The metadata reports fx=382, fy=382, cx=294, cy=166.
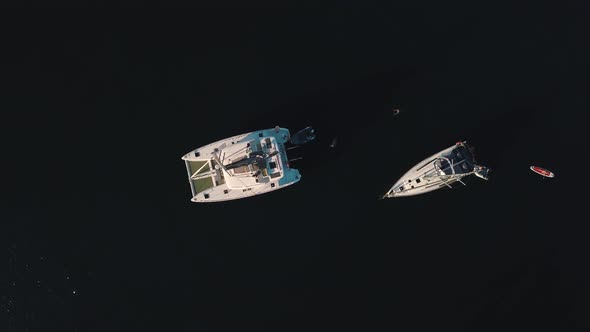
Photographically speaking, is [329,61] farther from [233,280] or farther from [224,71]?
[233,280]

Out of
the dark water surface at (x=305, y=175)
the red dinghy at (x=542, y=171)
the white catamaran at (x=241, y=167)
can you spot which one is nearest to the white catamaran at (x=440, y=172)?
the dark water surface at (x=305, y=175)

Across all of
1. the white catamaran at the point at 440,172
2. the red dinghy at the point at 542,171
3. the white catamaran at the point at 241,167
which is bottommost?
the red dinghy at the point at 542,171

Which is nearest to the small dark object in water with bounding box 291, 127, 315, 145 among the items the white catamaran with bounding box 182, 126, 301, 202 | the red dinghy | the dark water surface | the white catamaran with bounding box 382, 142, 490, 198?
the white catamaran with bounding box 182, 126, 301, 202

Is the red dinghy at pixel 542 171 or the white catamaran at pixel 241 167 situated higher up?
the white catamaran at pixel 241 167

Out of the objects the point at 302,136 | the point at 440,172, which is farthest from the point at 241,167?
the point at 440,172

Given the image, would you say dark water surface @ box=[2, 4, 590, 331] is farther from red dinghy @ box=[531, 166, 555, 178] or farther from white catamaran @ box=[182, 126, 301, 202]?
white catamaran @ box=[182, 126, 301, 202]

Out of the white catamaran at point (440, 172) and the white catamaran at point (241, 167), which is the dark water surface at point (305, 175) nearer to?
the white catamaran at point (440, 172)
